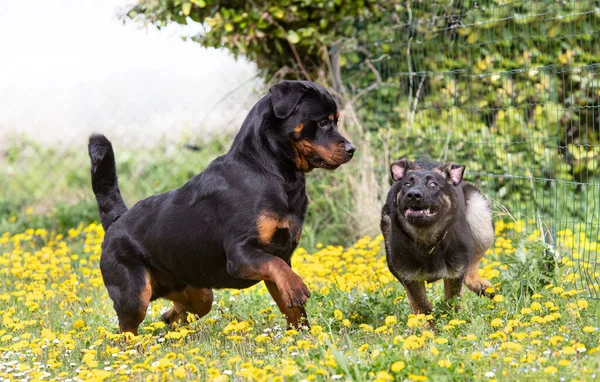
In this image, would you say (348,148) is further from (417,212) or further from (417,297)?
(417,297)

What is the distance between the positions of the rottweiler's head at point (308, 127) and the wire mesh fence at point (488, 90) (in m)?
2.80

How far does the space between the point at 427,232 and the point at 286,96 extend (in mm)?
1314

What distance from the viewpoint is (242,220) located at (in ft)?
15.9

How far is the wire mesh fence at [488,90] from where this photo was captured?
7637 millimetres

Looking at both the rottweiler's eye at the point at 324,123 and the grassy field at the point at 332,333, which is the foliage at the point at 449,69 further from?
the rottweiler's eye at the point at 324,123

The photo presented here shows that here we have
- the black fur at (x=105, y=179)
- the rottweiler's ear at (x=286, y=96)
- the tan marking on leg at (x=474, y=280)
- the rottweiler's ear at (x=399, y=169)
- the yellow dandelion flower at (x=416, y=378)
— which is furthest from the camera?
the tan marking on leg at (x=474, y=280)

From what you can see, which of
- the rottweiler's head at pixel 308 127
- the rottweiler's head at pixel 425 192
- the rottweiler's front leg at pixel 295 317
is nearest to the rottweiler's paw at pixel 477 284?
Result: the rottweiler's head at pixel 425 192

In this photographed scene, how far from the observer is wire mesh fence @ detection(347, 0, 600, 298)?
25.1 feet

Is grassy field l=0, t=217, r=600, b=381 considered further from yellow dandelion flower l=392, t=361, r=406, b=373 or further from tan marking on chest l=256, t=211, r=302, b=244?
tan marking on chest l=256, t=211, r=302, b=244

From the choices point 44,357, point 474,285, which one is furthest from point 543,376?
point 44,357

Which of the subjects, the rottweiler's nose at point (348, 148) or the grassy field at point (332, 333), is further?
the rottweiler's nose at point (348, 148)

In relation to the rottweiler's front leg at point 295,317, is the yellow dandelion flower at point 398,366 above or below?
above

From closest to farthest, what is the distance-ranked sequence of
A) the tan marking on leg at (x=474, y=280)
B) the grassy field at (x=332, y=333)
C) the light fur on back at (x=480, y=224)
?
the grassy field at (x=332, y=333)
the tan marking on leg at (x=474, y=280)
the light fur on back at (x=480, y=224)

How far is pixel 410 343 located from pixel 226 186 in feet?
5.87
